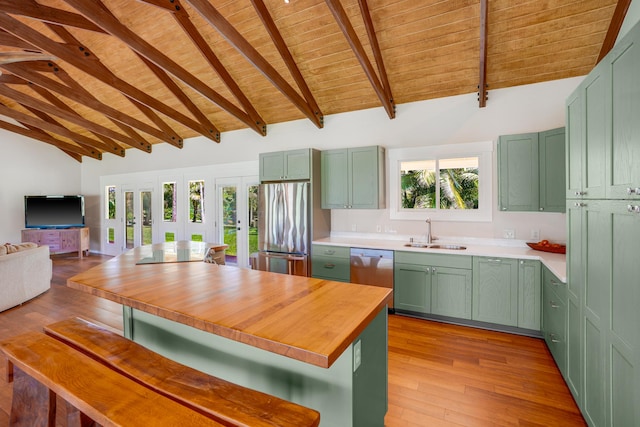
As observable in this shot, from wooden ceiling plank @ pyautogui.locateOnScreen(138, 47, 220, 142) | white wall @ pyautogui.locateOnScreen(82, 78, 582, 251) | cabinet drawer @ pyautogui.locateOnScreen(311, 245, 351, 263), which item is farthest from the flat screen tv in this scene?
cabinet drawer @ pyautogui.locateOnScreen(311, 245, 351, 263)

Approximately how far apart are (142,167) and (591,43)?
834 cm

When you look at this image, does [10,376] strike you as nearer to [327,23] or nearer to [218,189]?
[327,23]

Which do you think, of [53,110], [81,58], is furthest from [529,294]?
[53,110]

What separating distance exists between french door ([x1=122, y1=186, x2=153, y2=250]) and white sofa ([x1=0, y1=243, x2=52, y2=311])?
2701mm

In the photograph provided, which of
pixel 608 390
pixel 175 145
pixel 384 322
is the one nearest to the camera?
pixel 608 390

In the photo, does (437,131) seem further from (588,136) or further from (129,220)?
(129,220)

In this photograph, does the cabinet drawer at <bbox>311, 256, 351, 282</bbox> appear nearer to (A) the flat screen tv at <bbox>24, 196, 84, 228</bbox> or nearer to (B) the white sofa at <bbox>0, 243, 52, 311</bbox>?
(B) the white sofa at <bbox>0, 243, 52, 311</bbox>

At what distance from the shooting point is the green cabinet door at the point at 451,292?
328 centimetres

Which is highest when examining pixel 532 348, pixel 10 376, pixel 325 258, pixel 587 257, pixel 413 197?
pixel 413 197

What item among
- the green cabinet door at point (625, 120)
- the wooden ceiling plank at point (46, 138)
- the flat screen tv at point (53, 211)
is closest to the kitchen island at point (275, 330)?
the green cabinet door at point (625, 120)

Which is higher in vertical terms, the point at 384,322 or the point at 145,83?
the point at 145,83

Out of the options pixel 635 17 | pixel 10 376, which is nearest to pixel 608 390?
pixel 635 17

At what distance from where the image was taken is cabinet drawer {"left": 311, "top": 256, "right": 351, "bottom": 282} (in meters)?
3.94

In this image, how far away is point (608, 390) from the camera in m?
1.50
